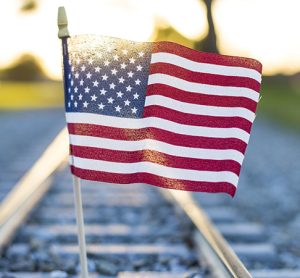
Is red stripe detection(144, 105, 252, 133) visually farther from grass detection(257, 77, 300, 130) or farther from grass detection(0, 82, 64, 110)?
grass detection(0, 82, 64, 110)

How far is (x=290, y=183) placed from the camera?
8.87 m

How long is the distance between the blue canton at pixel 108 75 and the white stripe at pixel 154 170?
24 centimetres

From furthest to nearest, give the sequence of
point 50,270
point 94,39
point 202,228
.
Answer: point 202,228
point 50,270
point 94,39

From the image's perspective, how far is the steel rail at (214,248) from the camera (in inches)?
144

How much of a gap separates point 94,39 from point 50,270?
1863 mm

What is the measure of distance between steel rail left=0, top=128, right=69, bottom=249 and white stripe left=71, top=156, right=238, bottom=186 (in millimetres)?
1842

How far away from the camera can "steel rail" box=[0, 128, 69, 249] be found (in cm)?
503

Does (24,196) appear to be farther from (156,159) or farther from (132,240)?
(156,159)

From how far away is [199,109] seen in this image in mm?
3172

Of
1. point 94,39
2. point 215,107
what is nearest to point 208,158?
point 215,107

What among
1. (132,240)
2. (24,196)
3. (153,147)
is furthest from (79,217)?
(24,196)

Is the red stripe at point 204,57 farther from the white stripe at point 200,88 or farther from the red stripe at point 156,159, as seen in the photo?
the red stripe at point 156,159

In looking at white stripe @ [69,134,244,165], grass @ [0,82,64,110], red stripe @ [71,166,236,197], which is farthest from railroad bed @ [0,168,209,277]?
grass @ [0,82,64,110]

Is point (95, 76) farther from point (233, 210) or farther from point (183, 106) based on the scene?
point (233, 210)
